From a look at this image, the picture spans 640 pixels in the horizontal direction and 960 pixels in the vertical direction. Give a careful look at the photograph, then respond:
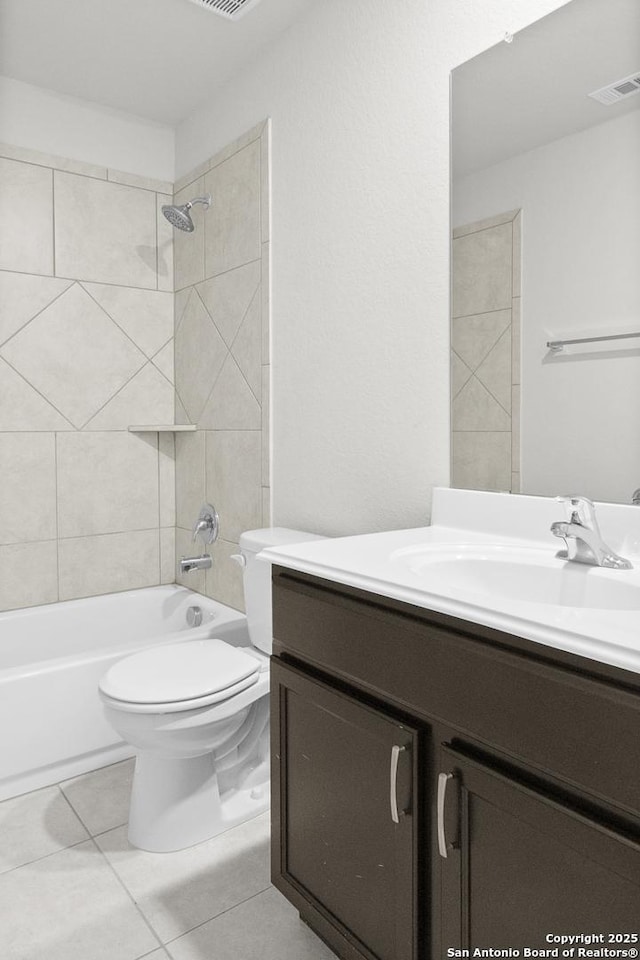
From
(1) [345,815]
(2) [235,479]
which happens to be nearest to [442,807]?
(1) [345,815]

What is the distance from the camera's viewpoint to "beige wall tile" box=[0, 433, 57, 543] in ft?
8.57

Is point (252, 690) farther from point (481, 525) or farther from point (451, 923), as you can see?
point (451, 923)

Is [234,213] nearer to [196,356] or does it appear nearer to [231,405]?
[196,356]

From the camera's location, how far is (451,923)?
3.30 ft

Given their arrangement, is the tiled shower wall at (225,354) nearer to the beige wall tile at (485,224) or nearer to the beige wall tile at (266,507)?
the beige wall tile at (266,507)

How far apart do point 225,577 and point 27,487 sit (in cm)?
87

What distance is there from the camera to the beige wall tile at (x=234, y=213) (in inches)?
94.5

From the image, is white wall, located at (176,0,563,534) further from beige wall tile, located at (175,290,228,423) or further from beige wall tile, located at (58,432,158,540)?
beige wall tile, located at (58,432,158,540)

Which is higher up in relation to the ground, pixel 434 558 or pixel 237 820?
pixel 434 558

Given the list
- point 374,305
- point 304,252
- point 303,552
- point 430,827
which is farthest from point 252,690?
point 304,252

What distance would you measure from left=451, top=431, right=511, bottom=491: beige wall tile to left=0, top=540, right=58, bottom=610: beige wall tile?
180 centimetres

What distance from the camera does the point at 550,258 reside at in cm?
144

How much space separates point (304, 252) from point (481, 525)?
112cm

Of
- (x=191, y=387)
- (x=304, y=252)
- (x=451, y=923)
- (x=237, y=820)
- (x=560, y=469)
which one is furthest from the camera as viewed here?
(x=191, y=387)
